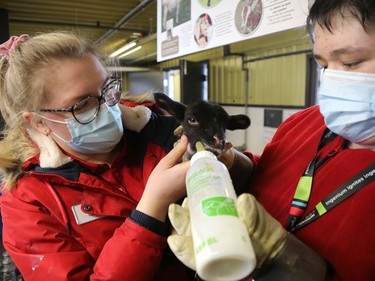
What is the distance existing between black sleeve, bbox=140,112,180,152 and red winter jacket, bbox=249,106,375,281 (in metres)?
0.39

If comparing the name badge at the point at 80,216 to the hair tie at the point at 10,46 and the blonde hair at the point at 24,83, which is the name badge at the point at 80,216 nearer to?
the blonde hair at the point at 24,83

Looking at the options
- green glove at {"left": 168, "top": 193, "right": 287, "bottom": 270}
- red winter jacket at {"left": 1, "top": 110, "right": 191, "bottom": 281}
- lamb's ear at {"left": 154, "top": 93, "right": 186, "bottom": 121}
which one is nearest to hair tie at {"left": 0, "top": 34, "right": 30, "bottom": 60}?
red winter jacket at {"left": 1, "top": 110, "right": 191, "bottom": 281}

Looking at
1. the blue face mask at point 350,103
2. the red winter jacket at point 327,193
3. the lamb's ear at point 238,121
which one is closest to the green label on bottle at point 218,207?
the red winter jacket at point 327,193

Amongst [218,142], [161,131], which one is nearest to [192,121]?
[218,142]

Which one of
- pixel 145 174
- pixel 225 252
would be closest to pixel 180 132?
pixel 145 174

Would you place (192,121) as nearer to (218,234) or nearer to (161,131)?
(161,131)

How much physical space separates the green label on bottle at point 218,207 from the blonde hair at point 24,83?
32.6 inches

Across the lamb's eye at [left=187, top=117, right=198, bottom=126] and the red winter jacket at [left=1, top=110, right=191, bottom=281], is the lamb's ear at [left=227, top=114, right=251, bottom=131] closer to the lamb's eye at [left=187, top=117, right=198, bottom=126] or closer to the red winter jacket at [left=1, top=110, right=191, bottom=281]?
the lamb's eye at [left=187, top=117, right=198, bottom=126]

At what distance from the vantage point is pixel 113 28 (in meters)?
7.02

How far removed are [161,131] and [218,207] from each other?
0.79m

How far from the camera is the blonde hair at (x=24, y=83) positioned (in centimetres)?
106

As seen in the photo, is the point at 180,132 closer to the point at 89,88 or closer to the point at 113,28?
the point at 89,88

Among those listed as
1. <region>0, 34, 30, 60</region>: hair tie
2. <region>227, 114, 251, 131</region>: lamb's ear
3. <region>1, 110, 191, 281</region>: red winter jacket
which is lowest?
<region>1, 110, 191, 281</region>: red winter jacket

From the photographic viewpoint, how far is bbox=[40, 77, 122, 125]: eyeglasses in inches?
42.6
